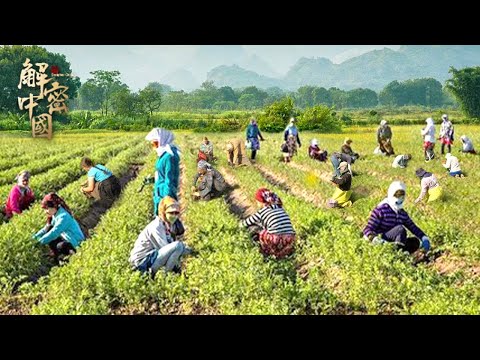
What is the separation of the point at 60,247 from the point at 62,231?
0.86 ft

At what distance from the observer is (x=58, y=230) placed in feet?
25.1

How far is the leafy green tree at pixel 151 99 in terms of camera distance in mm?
9530

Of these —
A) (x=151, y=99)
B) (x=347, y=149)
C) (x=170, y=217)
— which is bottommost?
(x=170, y=217)

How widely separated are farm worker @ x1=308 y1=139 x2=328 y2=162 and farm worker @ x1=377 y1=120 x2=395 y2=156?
50.9 inches

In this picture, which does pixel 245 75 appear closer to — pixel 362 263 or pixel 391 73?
pixel 391 73

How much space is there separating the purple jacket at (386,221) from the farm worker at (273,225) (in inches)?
44.4

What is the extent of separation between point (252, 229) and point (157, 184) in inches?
60.8

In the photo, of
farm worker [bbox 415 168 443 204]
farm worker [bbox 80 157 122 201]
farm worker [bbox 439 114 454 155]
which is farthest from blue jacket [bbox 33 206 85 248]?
farm worker [bbox 439 114 454 155]

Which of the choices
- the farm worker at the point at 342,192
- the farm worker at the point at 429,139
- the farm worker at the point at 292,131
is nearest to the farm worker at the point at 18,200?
A: the farm worker at the point at 292,131

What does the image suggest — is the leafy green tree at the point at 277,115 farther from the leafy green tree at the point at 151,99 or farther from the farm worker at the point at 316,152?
the farm worker at the point at 316,152

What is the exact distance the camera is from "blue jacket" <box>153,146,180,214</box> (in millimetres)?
7574

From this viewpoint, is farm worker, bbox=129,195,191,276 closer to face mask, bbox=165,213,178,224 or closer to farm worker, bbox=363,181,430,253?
face mask, bbox=165,213,178,224

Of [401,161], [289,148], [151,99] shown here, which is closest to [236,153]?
[289,148]

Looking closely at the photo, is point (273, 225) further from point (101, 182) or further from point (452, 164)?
point (452, 164)
